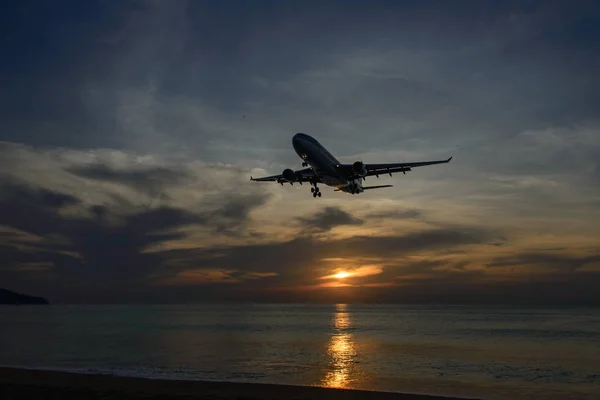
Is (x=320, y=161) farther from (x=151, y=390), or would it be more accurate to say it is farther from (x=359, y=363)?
(x=151, y=390)

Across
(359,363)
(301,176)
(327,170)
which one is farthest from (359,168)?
(359,363)

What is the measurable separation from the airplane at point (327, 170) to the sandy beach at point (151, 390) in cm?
2618

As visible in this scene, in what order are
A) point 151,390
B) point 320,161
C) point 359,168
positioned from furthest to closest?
point 359,168 → point 320,161 → point 151,390

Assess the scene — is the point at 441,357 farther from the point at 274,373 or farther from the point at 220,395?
the point at 220,395

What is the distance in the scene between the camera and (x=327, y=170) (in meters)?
56.6

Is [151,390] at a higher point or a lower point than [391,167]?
lower

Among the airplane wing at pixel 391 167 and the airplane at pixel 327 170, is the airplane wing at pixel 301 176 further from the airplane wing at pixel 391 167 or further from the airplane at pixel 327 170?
the airplane wing at pixel 391 167

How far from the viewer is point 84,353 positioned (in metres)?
66.8

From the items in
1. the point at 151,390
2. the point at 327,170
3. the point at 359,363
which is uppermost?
the point at 327,170

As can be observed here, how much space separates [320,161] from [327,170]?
1.73 meters

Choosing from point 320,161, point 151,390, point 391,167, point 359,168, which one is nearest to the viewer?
point 151,390

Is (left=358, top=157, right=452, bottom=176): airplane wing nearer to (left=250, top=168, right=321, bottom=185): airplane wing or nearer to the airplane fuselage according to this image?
the airplane fuselage

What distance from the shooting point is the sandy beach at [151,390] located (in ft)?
99.3

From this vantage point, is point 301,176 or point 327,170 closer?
point 327,170
